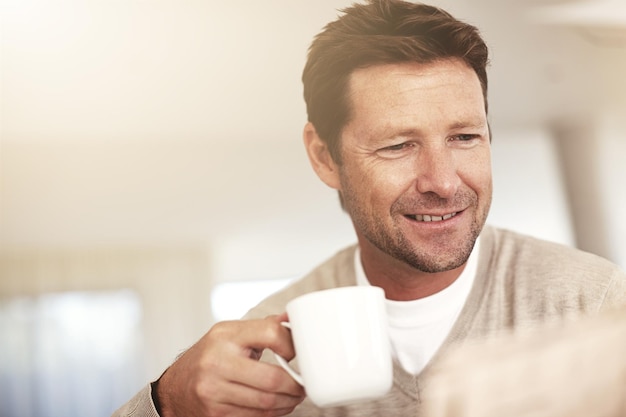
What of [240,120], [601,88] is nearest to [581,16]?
[601,88]

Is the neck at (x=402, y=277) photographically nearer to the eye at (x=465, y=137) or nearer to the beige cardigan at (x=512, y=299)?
the beige cardigan at (x=512, y=299)

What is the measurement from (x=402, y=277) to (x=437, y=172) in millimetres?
152

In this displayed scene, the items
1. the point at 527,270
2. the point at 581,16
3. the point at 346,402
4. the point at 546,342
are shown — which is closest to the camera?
the point at 546,342

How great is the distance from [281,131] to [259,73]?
0.08 metres

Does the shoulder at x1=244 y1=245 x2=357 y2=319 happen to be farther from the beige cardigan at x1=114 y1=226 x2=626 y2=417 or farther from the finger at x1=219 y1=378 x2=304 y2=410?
the finger at x1=219 y1=378 x2=304 y2=410

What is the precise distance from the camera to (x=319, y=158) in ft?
3.01

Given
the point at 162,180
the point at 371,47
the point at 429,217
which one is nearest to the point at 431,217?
the point at 429,217

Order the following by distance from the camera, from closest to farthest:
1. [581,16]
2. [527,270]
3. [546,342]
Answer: [546,342] < [527,270] < [581,16]

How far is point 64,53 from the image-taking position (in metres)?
0.88

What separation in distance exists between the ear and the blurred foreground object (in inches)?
22.9

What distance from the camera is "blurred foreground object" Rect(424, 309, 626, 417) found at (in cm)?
32

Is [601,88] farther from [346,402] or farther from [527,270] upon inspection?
[346,402]

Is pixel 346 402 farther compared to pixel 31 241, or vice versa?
pixel 31 241

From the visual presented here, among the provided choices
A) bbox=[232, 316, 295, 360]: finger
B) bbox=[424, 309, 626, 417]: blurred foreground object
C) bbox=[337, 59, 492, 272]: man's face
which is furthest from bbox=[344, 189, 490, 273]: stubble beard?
bbox=[424, 309, 626, 417]: blurred foreground object
